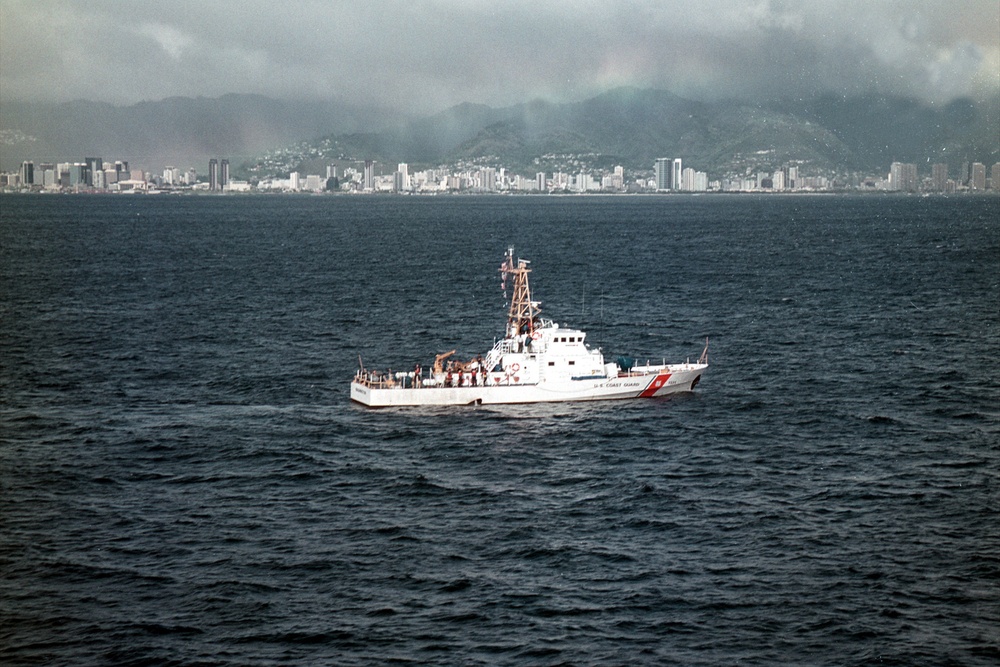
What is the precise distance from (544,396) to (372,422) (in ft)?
44.4

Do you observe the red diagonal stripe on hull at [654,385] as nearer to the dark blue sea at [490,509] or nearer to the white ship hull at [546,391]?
the white ship hull at [546,391]

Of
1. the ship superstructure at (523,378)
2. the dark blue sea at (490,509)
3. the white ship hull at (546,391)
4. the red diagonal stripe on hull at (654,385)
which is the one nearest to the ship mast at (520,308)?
the ship superstructure at (523,378)

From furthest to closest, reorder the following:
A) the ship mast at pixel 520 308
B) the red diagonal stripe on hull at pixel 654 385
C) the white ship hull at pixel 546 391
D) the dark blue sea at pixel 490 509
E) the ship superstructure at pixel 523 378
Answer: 1. the red diagonal stripe on hull at pixel 654 385
2. the ship mast at pixel 520 308
3. the ship superstructure at pixel 523 378
4. the white ship hull at pixel 546 391
5. the dark blue sea at pixel 490 509

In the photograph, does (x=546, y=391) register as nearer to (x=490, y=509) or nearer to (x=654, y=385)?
(x=654, y=385)

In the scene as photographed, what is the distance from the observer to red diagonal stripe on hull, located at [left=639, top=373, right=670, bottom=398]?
93.6m

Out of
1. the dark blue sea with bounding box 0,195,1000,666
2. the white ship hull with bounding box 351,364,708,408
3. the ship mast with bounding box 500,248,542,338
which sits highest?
the ship mast with bounding box 500,248,542,338

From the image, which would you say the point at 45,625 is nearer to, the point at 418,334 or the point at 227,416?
the point at 227,416

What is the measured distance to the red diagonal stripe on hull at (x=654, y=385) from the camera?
93625 mm

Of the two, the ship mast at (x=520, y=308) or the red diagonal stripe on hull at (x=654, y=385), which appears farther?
the red diagonal stripe on hull at (x=654, y=385)

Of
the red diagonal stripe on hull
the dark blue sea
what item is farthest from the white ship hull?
the dark blue sea

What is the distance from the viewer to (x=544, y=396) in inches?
3607

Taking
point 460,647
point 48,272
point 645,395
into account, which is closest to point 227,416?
point 645,395

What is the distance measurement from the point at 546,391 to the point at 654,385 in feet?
28.3

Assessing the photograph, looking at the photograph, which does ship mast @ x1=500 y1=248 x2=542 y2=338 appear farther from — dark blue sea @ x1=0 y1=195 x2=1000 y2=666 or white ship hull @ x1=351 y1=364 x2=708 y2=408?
dark blue sea @ x1=0 y1=195 x2=1000 y2=666
